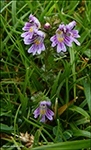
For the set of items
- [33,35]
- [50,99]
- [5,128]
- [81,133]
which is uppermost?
[33,35]

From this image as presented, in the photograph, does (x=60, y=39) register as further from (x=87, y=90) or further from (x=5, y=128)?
(x=5, y=128)

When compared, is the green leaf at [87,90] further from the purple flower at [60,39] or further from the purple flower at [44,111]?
the purple flower at [60,39]

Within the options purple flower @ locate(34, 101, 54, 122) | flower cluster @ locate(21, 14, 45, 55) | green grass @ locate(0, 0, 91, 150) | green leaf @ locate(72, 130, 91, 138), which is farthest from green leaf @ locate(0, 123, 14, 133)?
flower cluster @ locate(21, 14, 45, 55)

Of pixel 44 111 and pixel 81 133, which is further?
pixel 44 111

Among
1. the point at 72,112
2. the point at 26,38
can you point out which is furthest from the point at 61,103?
the point at 26,38

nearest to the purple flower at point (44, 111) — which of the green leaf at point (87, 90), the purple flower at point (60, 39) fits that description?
the green leaf at point (87, 90)

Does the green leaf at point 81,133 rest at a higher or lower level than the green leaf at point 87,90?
lower

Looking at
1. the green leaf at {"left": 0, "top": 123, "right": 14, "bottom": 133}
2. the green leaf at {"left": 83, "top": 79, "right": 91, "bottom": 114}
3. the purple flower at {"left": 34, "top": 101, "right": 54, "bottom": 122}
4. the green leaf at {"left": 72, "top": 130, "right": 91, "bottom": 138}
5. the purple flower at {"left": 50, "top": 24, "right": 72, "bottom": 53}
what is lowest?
the green leaf at {"left": 72, "top": 130, "right": 91, "bottom": 138}

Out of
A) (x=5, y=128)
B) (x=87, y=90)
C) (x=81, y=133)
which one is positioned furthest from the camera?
(x=87, y=90)

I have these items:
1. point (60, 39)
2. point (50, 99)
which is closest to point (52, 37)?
point (60, 39)

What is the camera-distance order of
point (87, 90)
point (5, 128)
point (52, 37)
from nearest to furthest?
point (52, 37) < point (5, 128) < point (87, 90)

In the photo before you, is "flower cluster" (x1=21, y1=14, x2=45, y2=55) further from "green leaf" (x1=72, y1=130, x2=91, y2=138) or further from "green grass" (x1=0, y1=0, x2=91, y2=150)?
"green leaf" (x1=72, y1=130, x2=91, y2=138)
